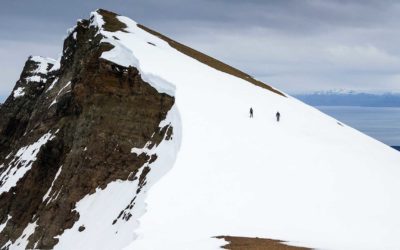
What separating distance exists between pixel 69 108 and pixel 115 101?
8.68 m

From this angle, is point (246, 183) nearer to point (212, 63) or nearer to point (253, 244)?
point (253, 244)

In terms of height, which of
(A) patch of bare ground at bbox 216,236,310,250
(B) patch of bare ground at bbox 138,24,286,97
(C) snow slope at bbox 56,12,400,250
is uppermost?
(B) patch of bare ground at bbox 138,24,286,97

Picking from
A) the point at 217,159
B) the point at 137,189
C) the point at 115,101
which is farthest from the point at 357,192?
the point at 115,101

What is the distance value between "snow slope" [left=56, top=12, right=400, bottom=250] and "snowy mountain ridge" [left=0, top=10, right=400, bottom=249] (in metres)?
0.11

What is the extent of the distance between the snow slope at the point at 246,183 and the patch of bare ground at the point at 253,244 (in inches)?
23.9

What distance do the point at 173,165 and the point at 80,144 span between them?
1735 centimetres

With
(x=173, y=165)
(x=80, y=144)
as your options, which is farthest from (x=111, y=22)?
(x=173, y=165)

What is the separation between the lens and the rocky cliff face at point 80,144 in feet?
128

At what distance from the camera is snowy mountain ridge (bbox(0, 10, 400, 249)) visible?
81.0 feet

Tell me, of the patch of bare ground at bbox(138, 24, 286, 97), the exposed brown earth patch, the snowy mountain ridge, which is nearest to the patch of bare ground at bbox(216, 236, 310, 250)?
the snowy mountain ridge

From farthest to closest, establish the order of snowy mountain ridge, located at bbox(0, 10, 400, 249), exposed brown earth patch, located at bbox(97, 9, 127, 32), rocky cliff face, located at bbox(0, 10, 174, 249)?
exposed brown earth patch, located at bbox(97, 9, 127, 32) → rocky cliff face, located at bbox(0, 10, 174, 249) → snowy mountain ridge, located at bbox(0, 10, 400, 249)

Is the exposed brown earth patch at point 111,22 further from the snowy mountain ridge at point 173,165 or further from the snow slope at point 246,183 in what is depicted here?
the snow slope at point 246,183

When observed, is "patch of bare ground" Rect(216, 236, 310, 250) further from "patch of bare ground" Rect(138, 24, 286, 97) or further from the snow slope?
"patch of bare ground" Rect(138, 24, 286, 97)

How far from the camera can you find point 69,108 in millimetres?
49562
